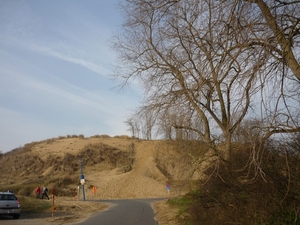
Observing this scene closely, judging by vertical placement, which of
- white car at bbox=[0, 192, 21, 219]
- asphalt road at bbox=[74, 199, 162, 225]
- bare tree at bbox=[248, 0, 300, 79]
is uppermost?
bare tree at bbox=[248, 0, 300, 79]

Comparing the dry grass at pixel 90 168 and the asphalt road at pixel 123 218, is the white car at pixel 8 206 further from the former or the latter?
the dry grass at pixel 90 168

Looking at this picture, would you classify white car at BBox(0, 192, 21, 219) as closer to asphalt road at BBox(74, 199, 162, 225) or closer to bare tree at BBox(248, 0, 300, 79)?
asphalt road at BBox(74, 199, 162, 225)

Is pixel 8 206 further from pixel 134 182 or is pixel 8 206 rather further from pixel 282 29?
pixel 134 182

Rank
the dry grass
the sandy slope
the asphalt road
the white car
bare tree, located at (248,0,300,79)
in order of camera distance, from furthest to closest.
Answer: the dry grass, the sandy slope, the white car, the asphalt road, bare tree, located at (248,0,300,79)

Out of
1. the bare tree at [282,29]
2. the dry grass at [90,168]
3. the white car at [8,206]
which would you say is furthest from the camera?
the dry grass at [90,168]

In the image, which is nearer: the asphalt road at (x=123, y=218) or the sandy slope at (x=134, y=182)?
the asphalt road at (x=123, y=218)

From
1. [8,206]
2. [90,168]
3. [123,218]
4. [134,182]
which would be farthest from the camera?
[90,168]

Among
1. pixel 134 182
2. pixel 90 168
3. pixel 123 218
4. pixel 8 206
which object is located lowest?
pixel 123 218

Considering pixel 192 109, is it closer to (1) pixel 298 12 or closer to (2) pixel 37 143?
(1) pixel 298 12

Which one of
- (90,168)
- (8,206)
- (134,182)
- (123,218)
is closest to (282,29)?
(123,218)

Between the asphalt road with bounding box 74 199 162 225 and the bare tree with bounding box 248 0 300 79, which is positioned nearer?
the bare tree with bounding box 248 0 300 79

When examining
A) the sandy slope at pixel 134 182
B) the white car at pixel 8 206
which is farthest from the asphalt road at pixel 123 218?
the sandy slope at pixel 134 182

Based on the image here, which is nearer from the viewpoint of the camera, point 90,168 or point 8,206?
point 8,206

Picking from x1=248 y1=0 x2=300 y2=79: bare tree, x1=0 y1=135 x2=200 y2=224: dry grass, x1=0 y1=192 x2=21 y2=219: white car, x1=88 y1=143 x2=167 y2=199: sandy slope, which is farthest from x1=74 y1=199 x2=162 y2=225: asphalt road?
x1=0 y1=135 x2=200 y2=224: dry grass
